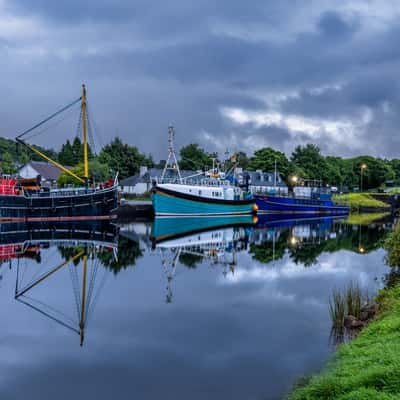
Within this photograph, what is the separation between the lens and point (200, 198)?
59281mm

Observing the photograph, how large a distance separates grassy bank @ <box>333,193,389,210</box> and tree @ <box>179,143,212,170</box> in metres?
33.3

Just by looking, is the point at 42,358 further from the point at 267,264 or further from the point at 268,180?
the point at 268,180

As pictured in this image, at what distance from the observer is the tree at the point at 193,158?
107m

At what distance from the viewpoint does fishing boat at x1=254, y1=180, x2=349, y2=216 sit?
2918 inches

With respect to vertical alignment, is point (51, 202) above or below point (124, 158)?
below

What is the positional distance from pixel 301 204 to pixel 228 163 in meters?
16.2

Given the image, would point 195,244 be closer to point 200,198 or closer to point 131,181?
point 200,198

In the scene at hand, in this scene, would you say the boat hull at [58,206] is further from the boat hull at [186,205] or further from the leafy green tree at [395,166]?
the leafy green tree at [395,166]

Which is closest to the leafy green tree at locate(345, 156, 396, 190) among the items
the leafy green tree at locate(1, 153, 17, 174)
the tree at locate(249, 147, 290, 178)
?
the tree at locate(249, 147, 290, 178)

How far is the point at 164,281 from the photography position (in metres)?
20.7

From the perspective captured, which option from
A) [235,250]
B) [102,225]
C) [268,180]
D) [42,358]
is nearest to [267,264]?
[235,250]

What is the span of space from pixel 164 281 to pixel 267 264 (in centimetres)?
787

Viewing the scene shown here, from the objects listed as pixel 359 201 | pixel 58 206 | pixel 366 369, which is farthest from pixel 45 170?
pixel 366 369

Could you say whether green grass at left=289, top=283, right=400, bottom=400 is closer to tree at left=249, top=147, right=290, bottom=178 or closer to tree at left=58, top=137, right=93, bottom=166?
tree at left=249, top=147, right=290, bottom=178
